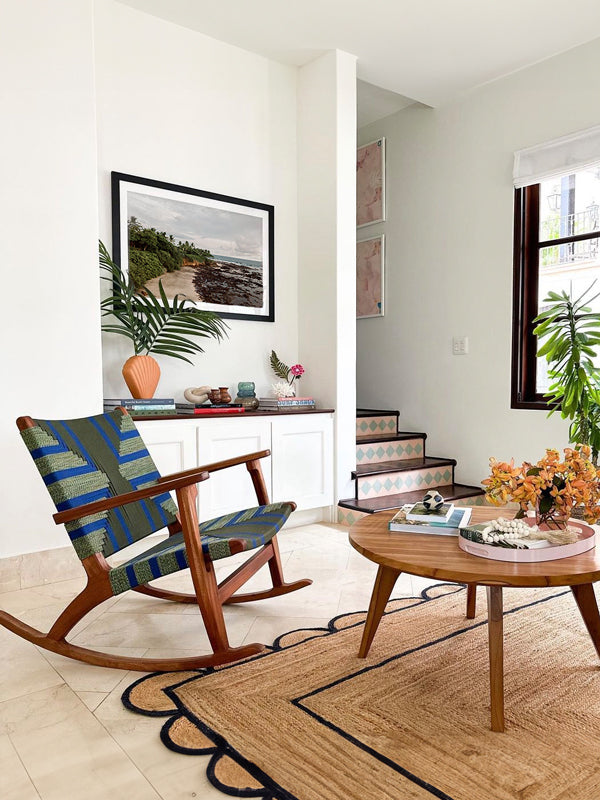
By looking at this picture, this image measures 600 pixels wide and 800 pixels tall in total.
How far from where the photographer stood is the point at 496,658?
164 cm

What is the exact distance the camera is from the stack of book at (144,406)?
10.4 feet

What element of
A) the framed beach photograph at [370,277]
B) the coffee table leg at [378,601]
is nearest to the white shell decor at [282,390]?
the framed beach photograph at [370,277]

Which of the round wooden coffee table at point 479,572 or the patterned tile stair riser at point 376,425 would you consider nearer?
the round wooden coffee table at point 479,572

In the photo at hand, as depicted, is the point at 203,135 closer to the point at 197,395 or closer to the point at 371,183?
the point at 197,395

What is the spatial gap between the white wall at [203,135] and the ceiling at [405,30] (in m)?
0.15

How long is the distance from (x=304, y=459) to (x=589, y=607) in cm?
210

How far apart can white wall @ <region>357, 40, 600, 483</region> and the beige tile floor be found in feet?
5.35

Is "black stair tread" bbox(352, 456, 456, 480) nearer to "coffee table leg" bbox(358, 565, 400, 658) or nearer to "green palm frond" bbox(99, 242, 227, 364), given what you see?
"green palm frond" bbox(99, 242, 227, 364)

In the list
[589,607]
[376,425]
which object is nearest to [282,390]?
[376,425]

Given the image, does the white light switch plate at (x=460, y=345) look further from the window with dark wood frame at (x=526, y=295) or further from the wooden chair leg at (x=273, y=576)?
the wooden chair leg at (x=273, y=576)

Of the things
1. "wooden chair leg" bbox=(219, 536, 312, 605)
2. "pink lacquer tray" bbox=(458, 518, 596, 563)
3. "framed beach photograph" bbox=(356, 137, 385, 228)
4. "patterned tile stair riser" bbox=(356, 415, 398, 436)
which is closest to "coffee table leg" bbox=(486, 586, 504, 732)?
"pink lacquer tray" bbox=(458, 518, 596, 563)

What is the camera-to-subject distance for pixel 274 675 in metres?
1.94

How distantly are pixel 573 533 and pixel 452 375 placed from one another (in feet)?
9.09

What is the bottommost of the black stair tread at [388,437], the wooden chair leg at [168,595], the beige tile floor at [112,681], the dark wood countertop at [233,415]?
the beige tile floor at [112,681]
